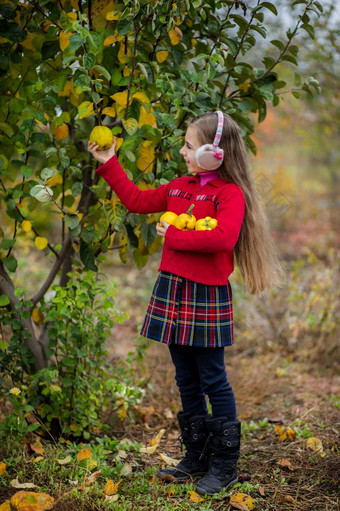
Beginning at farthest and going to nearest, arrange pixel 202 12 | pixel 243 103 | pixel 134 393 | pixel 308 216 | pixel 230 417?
pixel 308 216
pixel 134 393
pixel 243 103
pixel 230 417
pixel 202 12

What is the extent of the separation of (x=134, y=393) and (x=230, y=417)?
616mm

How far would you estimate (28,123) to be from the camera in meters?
2.11

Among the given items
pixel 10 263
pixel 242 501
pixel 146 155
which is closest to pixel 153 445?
pixel 242 501

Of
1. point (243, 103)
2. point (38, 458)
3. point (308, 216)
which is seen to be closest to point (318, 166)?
point (308, 216)

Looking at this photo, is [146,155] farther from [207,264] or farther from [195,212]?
[207,264]

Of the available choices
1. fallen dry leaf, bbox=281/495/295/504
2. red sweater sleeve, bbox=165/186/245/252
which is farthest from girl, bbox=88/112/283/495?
fallen dry leaf, bbox=281/495/295/504

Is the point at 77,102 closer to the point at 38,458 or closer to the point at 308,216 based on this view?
the point at 38,458

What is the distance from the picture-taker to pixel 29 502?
1764 mm

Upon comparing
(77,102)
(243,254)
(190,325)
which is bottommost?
(190,325)

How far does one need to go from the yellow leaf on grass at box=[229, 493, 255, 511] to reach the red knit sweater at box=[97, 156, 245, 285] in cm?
80

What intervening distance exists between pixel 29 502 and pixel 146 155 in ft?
4.61

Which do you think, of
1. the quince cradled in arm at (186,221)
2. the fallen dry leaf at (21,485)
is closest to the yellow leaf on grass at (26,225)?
the quince cradled in arm at (186,221)

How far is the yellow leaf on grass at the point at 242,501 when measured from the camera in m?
1.95

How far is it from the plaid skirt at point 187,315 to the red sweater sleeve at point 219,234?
181mm
